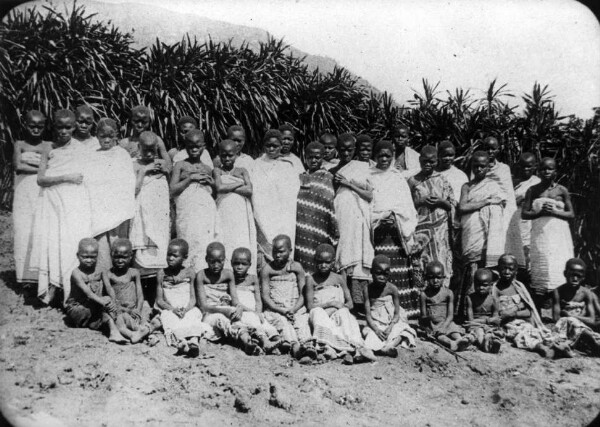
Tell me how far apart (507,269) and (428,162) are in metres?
1.30

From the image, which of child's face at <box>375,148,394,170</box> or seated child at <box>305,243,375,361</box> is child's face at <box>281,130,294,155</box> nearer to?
child's face at <box>375,148,394,170</box>

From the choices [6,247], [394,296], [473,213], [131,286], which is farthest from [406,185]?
[6,247]

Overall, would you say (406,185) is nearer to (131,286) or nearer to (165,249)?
(165,249)

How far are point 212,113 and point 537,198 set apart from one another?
3.80 metres

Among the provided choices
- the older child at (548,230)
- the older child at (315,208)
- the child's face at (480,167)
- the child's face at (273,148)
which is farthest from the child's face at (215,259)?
the older child at (548,230)

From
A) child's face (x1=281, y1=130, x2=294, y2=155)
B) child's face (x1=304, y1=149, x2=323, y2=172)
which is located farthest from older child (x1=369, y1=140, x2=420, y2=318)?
child's face (x1=281, y1=130, x2=294, y2=155)

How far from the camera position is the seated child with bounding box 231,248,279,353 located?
5023 millimetres

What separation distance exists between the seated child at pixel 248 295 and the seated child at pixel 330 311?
0.39m

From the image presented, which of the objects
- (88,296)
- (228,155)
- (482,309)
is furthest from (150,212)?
(482,309)

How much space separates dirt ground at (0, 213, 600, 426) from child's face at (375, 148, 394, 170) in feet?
5.94

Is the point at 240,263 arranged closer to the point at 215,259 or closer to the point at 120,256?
the point at 215,259

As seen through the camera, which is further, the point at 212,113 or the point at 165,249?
the point at 212,113

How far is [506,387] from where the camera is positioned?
16.2 feet

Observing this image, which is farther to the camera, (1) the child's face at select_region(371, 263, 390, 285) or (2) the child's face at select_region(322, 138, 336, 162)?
(2) the child's face at select_region(322, 138, 336, 162)
